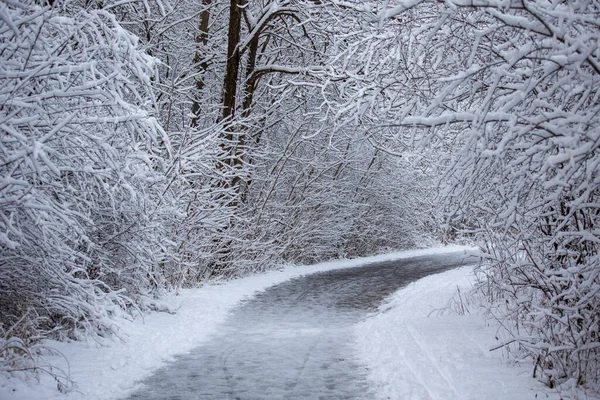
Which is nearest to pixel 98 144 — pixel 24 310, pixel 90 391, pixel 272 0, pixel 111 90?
pixel 111 90

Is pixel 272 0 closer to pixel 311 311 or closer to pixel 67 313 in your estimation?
pixel 311 311

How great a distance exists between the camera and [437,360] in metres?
7.08

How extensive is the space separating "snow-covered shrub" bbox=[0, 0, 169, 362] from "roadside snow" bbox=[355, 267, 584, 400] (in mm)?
3668

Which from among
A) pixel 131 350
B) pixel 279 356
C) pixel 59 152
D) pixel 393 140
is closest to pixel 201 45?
pixel 393 140

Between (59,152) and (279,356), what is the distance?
12.2 ft

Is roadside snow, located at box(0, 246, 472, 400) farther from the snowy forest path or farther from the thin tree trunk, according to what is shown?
the thin tree trunk

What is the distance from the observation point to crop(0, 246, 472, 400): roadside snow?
19.5 feet

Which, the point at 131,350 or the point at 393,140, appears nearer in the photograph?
the point at 131,350

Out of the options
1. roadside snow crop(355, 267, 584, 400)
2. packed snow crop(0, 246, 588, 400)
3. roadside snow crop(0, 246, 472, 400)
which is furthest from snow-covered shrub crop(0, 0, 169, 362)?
roadside snow crop(355, 267, 584, 400)

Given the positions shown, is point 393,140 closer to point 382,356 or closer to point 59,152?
point 382,356

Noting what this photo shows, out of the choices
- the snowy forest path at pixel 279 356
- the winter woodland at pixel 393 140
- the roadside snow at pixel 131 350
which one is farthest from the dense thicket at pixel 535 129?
the roadside snow at pixel 131 350

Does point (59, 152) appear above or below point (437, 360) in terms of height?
above

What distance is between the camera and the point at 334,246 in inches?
989

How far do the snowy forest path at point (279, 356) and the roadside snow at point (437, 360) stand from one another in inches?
12.3
